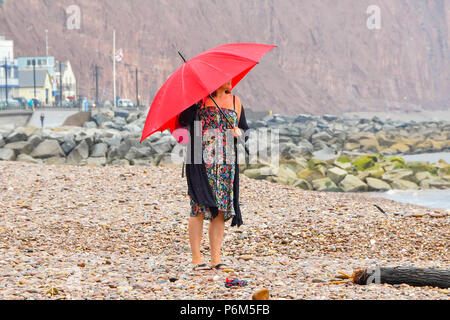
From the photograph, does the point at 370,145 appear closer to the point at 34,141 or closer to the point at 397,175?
the point at 397,175

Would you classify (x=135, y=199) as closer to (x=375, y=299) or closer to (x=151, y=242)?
(x=151, y=242)

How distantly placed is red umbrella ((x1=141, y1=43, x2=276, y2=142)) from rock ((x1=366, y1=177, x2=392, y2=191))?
543 inches

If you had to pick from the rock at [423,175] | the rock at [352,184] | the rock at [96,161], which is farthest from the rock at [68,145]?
the rock at [423,175]

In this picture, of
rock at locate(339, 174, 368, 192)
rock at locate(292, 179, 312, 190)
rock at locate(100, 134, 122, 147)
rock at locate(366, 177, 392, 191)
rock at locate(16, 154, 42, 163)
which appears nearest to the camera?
rock at locate(292, 179, 312, 190)

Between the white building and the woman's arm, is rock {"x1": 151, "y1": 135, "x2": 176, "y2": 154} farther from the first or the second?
the white building

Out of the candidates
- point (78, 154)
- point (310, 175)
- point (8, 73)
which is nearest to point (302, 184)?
point (310, 175)

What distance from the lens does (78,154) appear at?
71.4 feet

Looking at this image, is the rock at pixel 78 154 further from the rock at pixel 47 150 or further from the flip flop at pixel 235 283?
the flip flop at pixel 235 283

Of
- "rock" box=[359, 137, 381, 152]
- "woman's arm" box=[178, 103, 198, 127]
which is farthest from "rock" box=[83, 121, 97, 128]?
"woman's arm" box=[178, 103, 198, 127]

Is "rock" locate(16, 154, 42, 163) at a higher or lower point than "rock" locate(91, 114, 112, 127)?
lower

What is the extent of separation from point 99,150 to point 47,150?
1.80 m

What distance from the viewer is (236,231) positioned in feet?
24.5

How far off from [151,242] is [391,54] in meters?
110

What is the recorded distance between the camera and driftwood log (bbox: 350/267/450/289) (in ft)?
14.9
